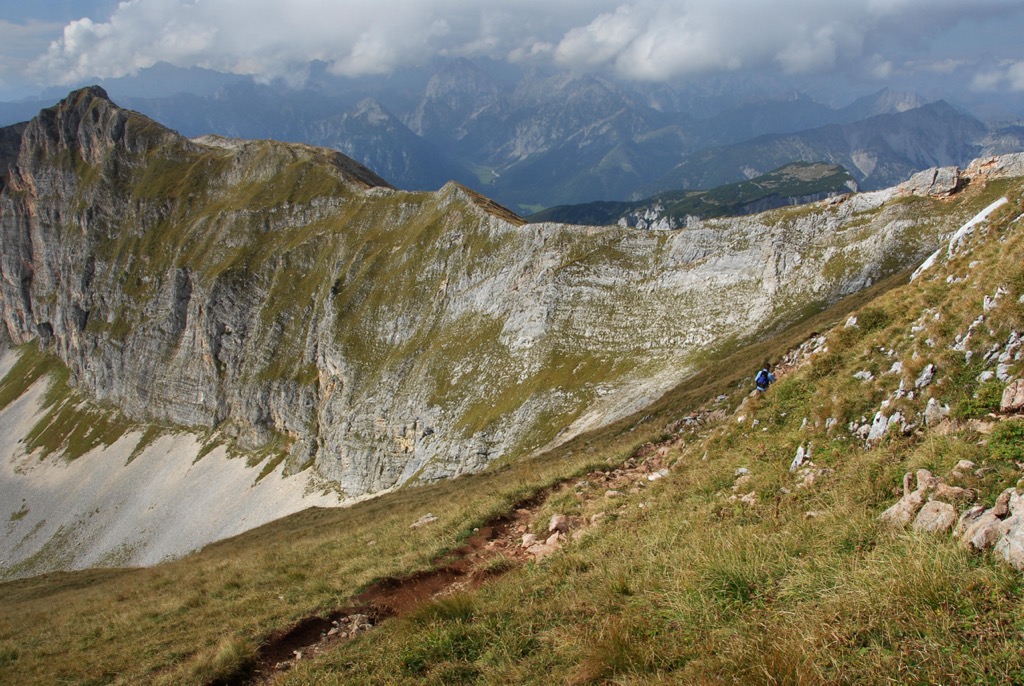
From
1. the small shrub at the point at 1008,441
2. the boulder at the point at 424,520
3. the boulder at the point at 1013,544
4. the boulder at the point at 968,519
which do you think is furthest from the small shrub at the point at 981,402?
the boulder at the point at 424,520

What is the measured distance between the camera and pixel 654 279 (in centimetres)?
6694

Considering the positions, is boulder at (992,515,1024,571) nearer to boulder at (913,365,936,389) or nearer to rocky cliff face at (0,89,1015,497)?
boulder at (913,365,936,389)

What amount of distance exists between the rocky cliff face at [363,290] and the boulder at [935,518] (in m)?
42.1

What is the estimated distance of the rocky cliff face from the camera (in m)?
59.1

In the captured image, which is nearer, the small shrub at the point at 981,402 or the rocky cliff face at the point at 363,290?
the small shrub at the point at 981,402

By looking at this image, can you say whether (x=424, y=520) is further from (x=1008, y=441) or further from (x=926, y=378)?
(x=1008, y=441)

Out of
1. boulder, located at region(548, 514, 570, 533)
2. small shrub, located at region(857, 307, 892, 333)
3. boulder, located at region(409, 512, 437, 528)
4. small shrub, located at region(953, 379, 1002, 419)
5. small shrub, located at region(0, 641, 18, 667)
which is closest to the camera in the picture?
small shrub, located at region(953, 379, 1002, 419)

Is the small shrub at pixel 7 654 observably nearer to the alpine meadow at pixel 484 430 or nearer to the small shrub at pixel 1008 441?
the alpine meadow at pixel 484 430

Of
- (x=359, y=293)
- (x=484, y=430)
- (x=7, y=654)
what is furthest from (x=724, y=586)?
(x=359, y=293)

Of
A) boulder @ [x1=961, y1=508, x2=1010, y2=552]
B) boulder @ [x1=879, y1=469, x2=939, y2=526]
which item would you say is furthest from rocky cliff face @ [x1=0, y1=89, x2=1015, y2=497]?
boulder @ [x1=961, y1=508, x2=1010, y2=552]

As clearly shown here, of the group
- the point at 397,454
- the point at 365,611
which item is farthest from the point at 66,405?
the point at 365,611

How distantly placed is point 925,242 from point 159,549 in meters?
118

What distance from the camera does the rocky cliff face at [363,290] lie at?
5909 centimetres

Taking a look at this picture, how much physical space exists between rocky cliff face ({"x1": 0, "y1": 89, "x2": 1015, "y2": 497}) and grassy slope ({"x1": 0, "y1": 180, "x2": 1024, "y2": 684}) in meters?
35.6
